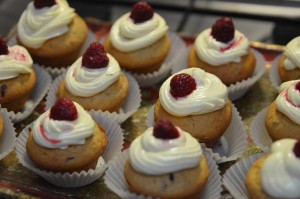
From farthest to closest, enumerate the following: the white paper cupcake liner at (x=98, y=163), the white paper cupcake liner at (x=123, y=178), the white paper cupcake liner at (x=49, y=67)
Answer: the white paper cupcake liner at (x=49, y=67)
the white paper cupcake liner at (x=98, y=163)
the white paper cupcake liner at (x=123, y=178)

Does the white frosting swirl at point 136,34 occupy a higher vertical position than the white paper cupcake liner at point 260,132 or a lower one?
higher

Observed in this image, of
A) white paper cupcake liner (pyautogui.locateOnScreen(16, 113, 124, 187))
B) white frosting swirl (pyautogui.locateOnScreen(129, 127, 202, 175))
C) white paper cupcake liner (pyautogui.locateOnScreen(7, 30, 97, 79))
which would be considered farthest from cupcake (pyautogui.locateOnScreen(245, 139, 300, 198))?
white paper cupcake liner (pyautogui.locateOnScreen(7, 30, 97, 79))

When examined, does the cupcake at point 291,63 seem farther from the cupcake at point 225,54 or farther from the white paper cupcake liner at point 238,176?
the white paper cupcake liner at point 238,176

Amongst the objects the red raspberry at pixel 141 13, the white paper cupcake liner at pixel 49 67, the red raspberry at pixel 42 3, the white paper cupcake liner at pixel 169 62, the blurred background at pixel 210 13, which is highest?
the red raspberry at pixel 42 3

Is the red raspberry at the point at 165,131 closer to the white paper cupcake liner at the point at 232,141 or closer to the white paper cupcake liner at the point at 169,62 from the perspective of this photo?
the white paper cupcake liner at the point at 232,141

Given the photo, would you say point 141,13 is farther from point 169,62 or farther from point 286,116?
point 286,116

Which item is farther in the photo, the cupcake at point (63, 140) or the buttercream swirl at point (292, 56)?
the buttercream swirl at point (292, 56)

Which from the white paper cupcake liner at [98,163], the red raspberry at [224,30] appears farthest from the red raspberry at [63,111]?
the red raspberry at [224,30]

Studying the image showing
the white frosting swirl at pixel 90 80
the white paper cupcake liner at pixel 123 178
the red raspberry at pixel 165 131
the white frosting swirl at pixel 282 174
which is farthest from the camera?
the white frosting swirl at pixel 90 80

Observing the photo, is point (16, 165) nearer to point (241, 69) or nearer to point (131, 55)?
point (131, 55)
